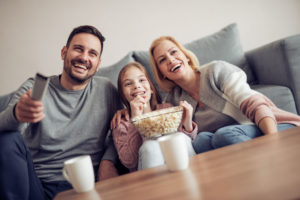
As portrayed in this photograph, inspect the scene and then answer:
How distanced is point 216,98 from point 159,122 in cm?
51

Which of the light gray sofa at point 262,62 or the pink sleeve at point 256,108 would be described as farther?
the light gray sofa at point 262,62

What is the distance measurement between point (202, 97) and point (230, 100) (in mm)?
146

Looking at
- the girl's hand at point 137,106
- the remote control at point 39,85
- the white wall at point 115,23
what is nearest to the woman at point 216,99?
the girl's hand at point 137,106

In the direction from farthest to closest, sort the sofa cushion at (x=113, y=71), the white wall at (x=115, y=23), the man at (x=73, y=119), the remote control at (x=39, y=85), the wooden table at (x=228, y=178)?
the white wall at (x=115, y=23) < the sofa cushion at (x=113, y=71) < the man at (x=73, y=119) < the remote control at (x=39, y=85) < the wooden table at (x=228, y=178)

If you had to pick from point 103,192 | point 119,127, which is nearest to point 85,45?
point 119,127

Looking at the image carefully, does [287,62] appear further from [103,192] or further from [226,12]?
[103,192]

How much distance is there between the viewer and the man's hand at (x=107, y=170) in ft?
3.63

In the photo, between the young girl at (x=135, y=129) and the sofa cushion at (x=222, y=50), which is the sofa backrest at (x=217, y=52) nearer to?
the sofa cushion at (x=222, y=50)

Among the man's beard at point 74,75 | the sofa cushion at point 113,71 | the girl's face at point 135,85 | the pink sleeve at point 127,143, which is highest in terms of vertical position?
the man's beard at point 74,75

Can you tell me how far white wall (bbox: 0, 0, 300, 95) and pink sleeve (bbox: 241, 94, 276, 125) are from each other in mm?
1217

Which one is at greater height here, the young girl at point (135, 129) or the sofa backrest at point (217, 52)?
the sofa backrest at point (217, 52)

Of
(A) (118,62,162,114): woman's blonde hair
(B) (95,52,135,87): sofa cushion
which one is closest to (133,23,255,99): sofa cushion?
(B) (95,52,135,87): sofa cushion

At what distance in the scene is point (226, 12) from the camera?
2145 millimetres

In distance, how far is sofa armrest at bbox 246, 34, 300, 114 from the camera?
1.40m
